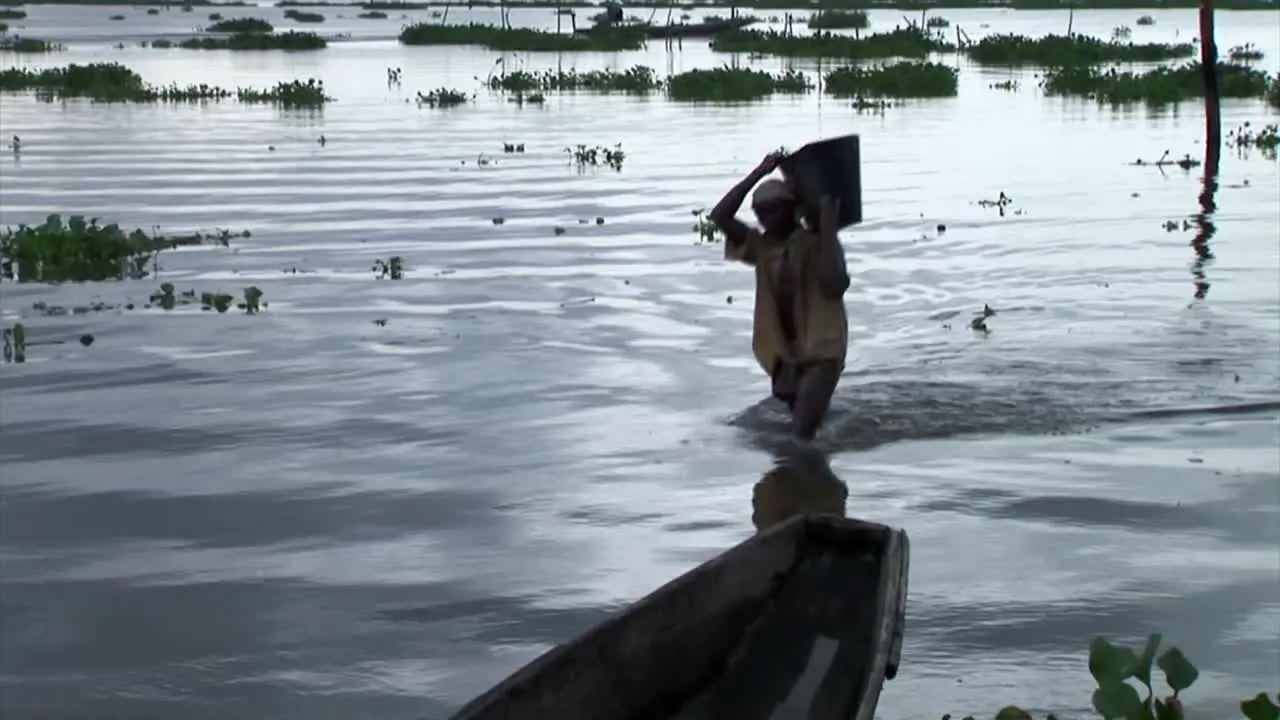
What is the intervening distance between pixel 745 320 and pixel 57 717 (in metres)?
7.46

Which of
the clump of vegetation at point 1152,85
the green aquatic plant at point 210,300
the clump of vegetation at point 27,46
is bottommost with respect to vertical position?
the green aquatic plant at point 210,300

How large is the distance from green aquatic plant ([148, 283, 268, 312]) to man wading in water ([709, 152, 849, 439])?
5.58 meters

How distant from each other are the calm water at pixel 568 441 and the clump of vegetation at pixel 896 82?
15.1 m

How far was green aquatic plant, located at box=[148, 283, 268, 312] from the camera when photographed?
12.7m

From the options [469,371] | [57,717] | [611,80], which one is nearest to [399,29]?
[611,80]

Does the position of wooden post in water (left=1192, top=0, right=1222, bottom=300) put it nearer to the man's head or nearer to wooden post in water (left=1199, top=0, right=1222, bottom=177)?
wooden post in water (left=1199, top=0, right=1222, bottom=177)

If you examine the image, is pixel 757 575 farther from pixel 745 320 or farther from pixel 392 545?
pixel 745 320

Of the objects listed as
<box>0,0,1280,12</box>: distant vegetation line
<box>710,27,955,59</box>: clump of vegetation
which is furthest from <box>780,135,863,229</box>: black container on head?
<box>0,0,1280,12</box>: distant vegetation line

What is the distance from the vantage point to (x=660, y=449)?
8.96m

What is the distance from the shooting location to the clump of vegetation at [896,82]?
34.8 meters

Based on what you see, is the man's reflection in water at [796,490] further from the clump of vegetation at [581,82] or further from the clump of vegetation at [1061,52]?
the clump of vegetation at [1061,52]

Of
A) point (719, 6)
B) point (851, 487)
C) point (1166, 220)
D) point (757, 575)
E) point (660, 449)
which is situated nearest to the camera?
point (757, 575)

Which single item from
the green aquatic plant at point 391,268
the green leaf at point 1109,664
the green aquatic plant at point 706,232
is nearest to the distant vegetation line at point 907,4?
the green aquatic plant at point 706,232

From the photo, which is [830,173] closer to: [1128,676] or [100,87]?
[1128,676]
